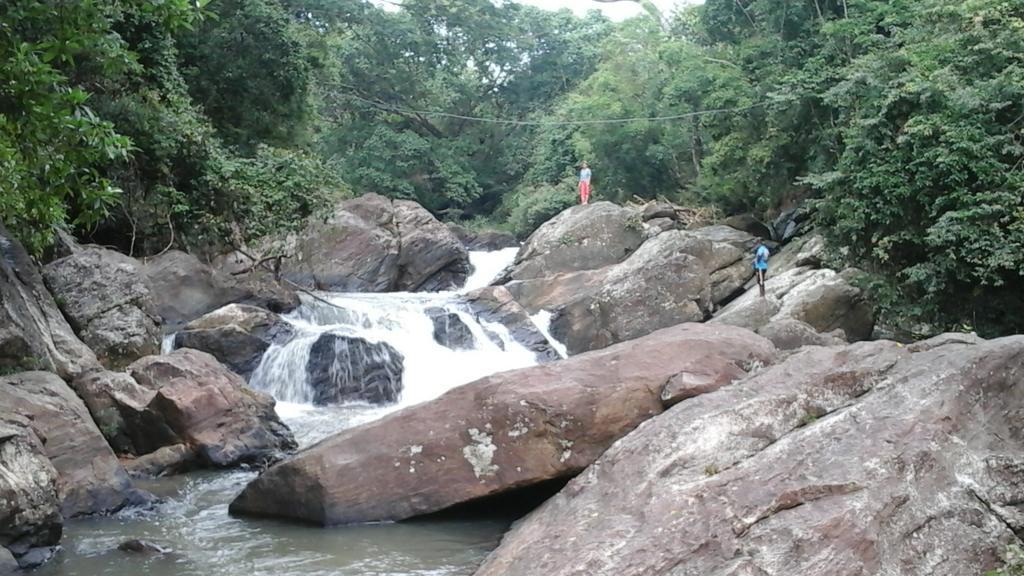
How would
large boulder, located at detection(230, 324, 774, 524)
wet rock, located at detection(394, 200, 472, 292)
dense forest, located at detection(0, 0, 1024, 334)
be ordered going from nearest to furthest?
1. dense forest, located at detection(0, 0, 1024, 334)
2. large boulder, located at detection(230, 324, 774, 524)
3. wet rock, located at detection(394, 200, 472, 292)

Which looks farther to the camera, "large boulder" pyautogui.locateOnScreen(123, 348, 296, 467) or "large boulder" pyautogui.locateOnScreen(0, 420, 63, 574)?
"large boulder" pyautogui.locateOnScreen(123, 348, 296, 467)

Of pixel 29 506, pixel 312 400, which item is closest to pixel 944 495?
pixel 29 506

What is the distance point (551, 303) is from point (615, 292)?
5.29 feet

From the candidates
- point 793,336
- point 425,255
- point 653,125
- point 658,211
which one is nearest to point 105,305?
point 793,336

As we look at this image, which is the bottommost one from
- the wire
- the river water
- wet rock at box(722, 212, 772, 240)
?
the river water

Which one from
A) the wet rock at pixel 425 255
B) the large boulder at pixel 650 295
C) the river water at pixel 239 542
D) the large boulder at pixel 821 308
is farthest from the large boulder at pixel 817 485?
the wet rock at pixel 425 255

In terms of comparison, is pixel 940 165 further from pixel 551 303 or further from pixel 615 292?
pixel 551 303

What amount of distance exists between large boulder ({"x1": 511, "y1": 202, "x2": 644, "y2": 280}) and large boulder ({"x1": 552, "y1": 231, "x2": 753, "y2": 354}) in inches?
101

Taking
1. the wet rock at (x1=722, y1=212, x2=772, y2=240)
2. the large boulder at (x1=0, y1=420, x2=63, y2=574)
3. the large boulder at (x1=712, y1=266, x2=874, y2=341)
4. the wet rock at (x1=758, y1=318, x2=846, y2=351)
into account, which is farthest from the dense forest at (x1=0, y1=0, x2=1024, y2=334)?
the large boulder at (x1=0, y1=420, x2=63, y2=574)

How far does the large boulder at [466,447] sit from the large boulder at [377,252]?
14105mm

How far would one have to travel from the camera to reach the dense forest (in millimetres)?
7555

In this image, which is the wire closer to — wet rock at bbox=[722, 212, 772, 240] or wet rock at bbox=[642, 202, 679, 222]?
wet rock at bbox=[642, 202, 679, 222]

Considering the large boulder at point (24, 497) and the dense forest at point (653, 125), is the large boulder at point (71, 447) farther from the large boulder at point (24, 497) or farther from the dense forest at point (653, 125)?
the dense forest at point (653, 125)

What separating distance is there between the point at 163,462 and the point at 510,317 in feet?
32.4
